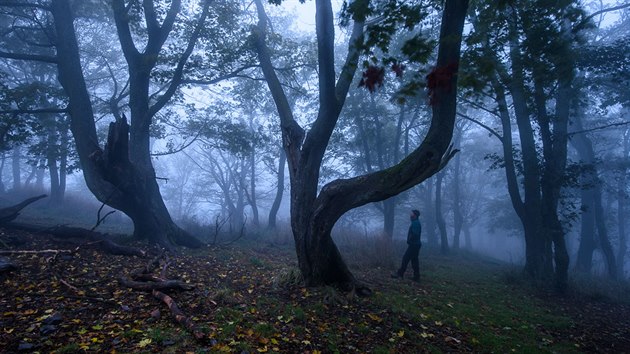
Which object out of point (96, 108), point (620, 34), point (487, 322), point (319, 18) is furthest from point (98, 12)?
point (620, 34)

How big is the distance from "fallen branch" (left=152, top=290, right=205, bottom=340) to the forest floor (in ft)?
0.17

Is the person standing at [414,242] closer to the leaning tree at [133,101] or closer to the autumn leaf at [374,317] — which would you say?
the autumn leaf at [374,317]

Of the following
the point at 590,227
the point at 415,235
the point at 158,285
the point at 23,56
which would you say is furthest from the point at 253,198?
the point at 590,227

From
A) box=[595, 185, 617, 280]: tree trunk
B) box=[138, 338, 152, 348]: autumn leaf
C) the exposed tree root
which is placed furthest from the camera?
box=[595, 185, 617, 280]: tree trunk

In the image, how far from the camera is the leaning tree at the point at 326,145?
5172 millimetres

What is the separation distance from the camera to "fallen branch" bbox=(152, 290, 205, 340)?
4203 millimetres

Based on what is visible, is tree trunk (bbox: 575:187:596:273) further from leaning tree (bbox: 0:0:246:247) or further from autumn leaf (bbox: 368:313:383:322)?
leaning tree (bbox: 0:0:246:247)

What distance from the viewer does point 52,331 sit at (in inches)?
161

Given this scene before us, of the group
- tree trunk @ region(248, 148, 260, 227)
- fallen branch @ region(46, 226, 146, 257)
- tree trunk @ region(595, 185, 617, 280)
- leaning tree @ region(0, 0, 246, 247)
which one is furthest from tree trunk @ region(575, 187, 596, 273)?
fallen branch @ region(46, 226, 146, 257)

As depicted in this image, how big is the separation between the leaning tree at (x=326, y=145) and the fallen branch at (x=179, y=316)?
2.52 m

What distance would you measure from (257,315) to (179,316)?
119 centimetres

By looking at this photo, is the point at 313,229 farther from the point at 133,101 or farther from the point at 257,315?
the point at 133,101

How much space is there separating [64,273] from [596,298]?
13.8 m

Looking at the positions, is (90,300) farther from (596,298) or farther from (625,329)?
(596,298)
